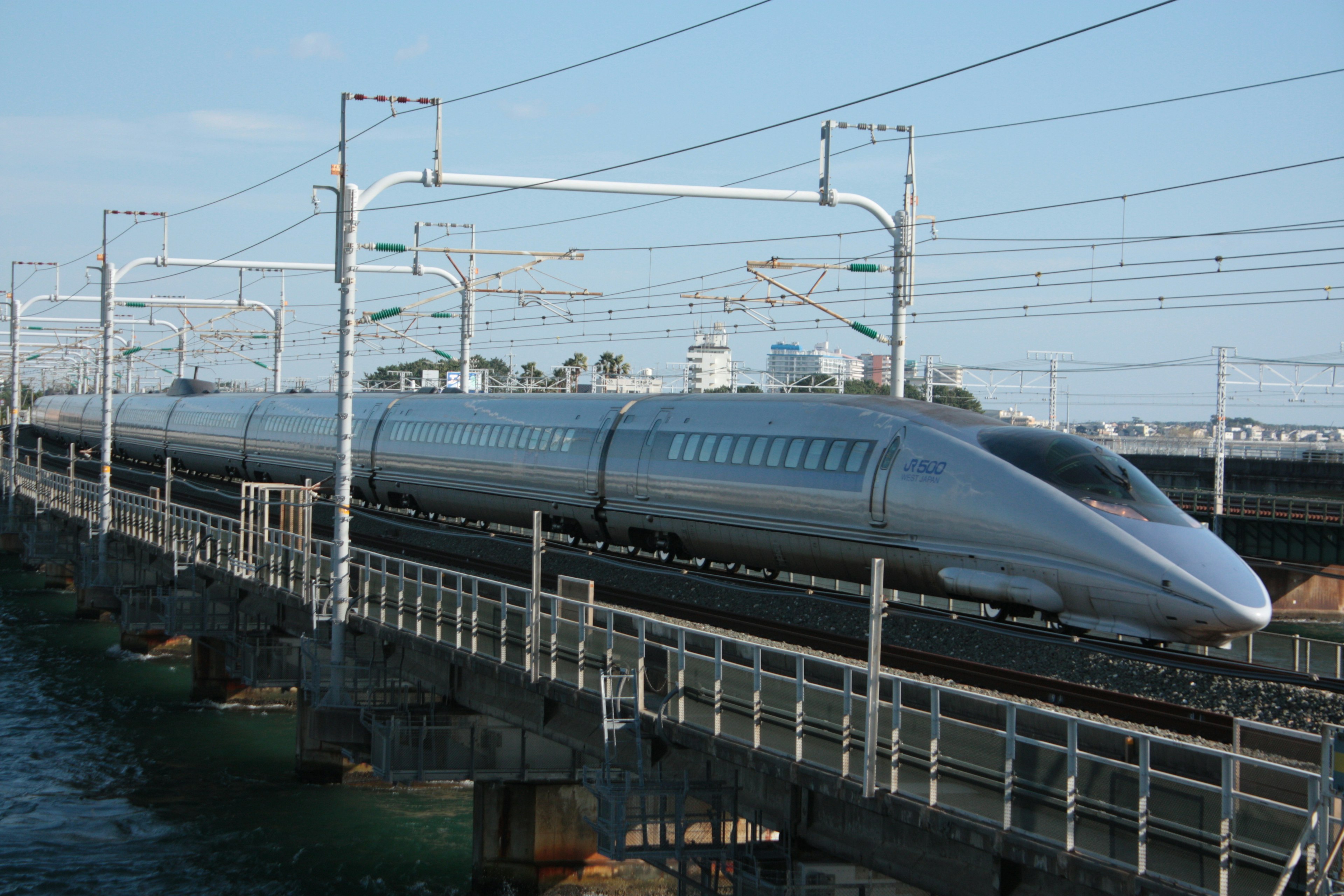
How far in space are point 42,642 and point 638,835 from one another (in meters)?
40.1

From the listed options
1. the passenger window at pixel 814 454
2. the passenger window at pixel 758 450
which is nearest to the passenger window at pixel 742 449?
the passenger window at pixel 758 450

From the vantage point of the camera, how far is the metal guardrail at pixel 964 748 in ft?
29.0

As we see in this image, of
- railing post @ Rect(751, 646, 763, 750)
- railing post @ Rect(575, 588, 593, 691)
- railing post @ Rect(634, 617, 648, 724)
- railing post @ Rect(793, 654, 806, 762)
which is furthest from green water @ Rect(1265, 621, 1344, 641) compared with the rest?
railing post @ Rect(793, 654, 806, 762)

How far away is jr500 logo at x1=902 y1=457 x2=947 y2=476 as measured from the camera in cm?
1912

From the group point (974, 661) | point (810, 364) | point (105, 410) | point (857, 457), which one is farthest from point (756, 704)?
point (810, 364)

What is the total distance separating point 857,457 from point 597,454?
893 cm

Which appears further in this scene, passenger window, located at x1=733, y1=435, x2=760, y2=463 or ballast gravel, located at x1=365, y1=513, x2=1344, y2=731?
passenger window, located at x1=733, y1=435, x2=760, y2=463

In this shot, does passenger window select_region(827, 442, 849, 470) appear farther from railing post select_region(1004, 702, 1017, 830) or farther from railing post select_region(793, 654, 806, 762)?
railing post select_region(1004, 702, 1017, 830)

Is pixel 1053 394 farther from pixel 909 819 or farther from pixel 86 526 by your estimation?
pixel 909 819

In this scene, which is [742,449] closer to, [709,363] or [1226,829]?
[1226,829]

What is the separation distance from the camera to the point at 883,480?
66.2 feet

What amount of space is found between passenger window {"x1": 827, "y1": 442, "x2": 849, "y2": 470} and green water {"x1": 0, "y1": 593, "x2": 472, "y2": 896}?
10.9 meters

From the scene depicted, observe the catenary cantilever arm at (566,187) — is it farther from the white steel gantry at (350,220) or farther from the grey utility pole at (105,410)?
the grey utility pole at (105,410)

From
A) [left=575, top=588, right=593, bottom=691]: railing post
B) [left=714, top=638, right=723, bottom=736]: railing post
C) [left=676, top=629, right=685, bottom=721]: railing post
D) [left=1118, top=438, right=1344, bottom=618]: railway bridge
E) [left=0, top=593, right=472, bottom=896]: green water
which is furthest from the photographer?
[left=1118, top=438, right=1344, bottom=618]: railway bridge
